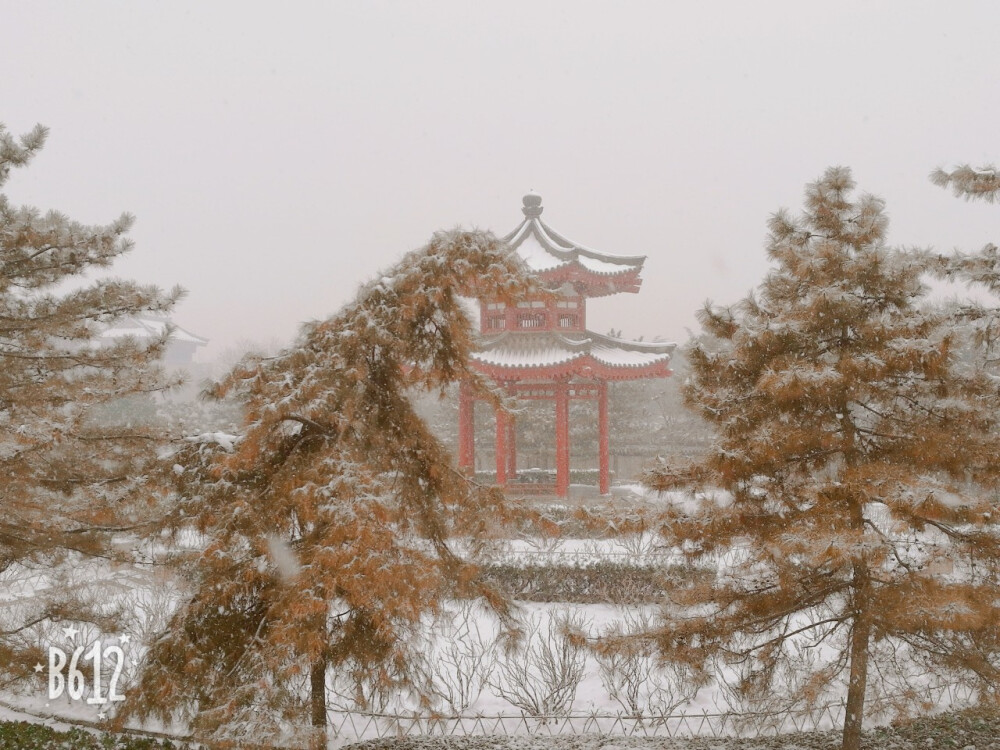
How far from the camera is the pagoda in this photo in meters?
15.3

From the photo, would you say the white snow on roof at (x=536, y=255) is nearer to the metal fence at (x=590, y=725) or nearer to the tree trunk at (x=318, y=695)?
the metal fence at (x=590, y=725)

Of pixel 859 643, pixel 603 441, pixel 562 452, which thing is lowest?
pixel 603 441

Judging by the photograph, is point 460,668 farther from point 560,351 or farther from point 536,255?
point 536,255

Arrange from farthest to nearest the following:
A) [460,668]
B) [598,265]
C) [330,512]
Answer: [598,265] → [460,668] → [330,512]

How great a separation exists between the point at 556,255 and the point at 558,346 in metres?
2.26

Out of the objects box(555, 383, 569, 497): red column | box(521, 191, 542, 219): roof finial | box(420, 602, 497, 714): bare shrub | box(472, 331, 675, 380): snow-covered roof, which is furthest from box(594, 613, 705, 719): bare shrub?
box(521, 191, 542, 219): roof finial

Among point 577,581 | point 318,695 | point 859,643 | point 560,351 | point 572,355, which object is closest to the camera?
point 318,695

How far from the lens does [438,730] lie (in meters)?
7.02

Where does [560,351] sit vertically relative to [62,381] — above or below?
below

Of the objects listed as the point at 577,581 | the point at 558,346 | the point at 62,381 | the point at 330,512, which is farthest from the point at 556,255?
the point at 330,512

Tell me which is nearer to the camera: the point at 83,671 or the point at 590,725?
the point at 590,725

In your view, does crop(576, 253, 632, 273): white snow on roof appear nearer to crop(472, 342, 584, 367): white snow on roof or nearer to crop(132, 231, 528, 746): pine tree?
crop(472, 342, 584, 367): white snow on roof

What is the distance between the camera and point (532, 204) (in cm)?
1844

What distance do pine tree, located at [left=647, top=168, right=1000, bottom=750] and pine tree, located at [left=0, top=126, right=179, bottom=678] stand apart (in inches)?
201
